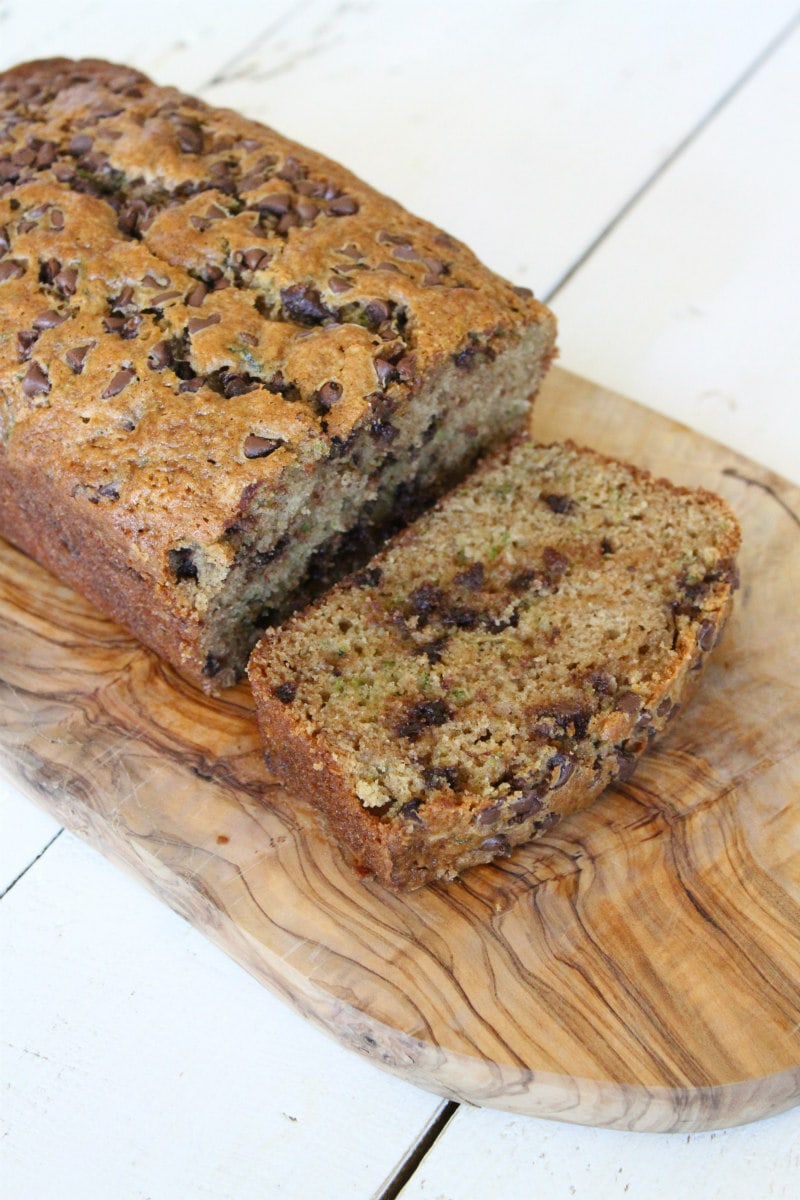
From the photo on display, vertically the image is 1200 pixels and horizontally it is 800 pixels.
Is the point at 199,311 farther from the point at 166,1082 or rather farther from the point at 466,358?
the point at 166,1082

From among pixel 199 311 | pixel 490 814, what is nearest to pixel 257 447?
pixel 199 311

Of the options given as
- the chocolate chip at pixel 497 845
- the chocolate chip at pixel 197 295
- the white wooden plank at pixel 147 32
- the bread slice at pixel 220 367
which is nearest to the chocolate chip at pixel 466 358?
the bread slice at pixel 220 367

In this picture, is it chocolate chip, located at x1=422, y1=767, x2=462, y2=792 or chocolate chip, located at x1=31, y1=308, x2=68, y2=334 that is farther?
chocolate chip, located at x1=31, y1=308, x2=68, y2=334

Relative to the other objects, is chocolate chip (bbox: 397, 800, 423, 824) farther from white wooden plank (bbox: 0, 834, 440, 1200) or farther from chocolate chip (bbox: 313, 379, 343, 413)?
chocolate chip (bbox: 313, 379, 343, 413)

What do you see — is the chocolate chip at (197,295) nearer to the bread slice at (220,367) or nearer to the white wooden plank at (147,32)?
the bread slice at (220,367)

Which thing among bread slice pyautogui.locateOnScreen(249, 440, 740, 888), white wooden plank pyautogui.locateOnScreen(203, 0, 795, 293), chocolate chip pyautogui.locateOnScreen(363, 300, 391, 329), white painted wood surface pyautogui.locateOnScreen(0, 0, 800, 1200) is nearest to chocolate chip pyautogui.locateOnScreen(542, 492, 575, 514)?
bread slice pyautogui.locateOnScreen(249, 440, 740, 888)

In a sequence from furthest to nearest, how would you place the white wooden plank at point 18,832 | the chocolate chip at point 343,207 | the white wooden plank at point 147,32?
1. the white wooden plank at point 147,32
2. the chocolate chip at point 343,207
3. the white wooden plank at point 18,832
